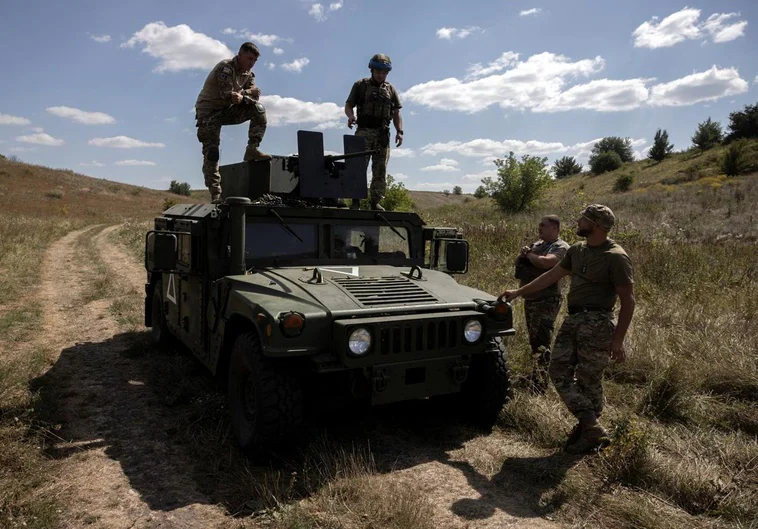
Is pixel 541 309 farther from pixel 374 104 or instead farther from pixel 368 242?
pixel 374 104

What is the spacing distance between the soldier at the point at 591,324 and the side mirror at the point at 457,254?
1329 millimetres

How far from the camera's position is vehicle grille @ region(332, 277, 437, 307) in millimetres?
3779

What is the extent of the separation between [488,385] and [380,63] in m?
3.91

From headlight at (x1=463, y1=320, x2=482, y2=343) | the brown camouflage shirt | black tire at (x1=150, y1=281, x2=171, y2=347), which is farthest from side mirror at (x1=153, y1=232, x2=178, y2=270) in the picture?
headlight at (x1=463, y1=320, x2=482, y2=343)

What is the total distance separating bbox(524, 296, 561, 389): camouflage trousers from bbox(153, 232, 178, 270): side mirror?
10.2 feet

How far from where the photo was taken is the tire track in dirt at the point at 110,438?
3.12 m

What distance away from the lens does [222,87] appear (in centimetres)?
598

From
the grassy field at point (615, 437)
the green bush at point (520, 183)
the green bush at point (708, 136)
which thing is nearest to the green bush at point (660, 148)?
the green bush at point (708, 136)

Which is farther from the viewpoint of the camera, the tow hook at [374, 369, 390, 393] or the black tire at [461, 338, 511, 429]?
the black tire at [461, 338, 511, 429]

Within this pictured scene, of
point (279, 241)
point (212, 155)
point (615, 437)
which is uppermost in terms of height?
point (212, 155)

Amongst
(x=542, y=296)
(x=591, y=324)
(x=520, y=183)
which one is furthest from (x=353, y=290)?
(x=520, y=183)

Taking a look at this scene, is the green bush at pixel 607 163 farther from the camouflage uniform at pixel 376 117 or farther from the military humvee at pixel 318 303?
the military humvee at pixel 318 303

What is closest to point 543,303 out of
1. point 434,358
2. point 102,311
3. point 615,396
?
point 615,396

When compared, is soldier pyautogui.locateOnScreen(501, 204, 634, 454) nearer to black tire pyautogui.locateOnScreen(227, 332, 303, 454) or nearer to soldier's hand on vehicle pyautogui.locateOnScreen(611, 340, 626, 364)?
soldier's hand on vehicle pyautogui.locateOnScreen(611, 340, 626, 364)
